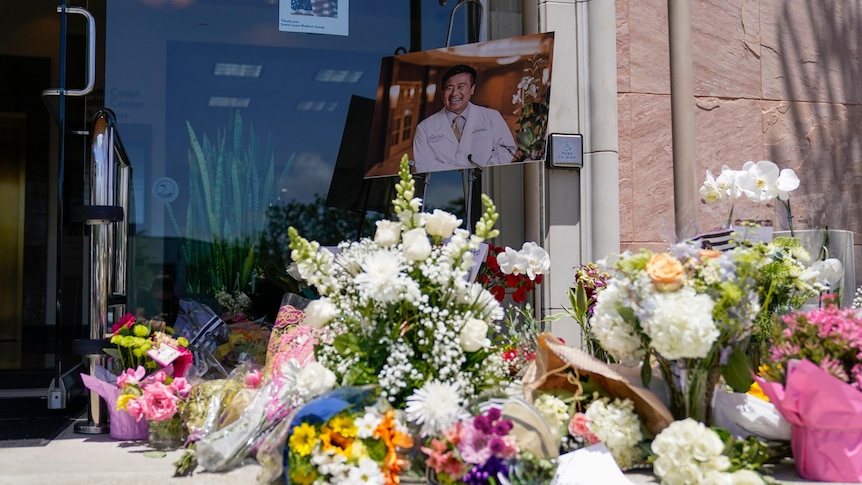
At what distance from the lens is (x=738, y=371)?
8.32 feet

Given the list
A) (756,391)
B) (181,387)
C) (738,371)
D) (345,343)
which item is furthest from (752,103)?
(181,387)

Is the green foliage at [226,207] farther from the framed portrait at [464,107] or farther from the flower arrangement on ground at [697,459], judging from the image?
the flower arrangement on ground at [697,459]

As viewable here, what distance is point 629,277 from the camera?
238 centimetres

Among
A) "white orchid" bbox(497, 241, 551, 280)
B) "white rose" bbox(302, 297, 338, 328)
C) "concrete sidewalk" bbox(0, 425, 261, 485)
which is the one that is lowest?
"concrete sidewalk" bbox(0, 425, 261, 485)

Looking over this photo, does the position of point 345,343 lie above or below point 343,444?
above

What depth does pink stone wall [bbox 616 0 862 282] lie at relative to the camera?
14.1 ft

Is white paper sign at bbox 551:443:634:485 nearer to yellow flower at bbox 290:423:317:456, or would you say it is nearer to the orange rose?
the orange rose

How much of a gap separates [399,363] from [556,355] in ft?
1.88

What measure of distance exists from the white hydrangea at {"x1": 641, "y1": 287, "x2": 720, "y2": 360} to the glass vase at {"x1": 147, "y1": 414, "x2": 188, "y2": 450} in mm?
1793

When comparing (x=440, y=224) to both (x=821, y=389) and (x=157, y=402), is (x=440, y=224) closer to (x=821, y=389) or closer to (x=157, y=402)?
(x=821, y=389)

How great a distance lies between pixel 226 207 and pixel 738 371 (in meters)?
2.75

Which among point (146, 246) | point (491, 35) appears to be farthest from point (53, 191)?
point (491, 35)

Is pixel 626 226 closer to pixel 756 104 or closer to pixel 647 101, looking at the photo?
pixel 647 101

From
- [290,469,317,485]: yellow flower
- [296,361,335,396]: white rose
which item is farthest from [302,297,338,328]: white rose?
[290,469,317,485]: yellow flower
